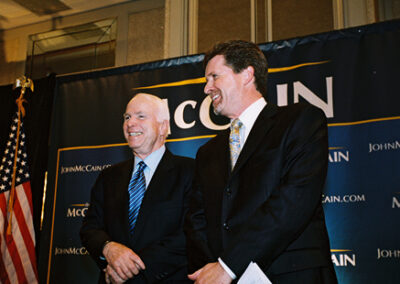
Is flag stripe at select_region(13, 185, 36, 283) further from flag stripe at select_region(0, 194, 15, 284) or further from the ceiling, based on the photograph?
the ceiling

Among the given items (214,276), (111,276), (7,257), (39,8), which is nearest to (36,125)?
(7,257)

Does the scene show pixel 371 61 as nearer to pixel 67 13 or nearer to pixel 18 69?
pixel 67 13

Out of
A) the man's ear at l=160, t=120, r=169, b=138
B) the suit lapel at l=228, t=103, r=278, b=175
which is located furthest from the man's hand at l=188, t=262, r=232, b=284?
the man's ear at l=160, t=120, r=169, b=138

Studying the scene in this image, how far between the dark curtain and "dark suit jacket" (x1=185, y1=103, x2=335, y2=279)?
2590 millimetres

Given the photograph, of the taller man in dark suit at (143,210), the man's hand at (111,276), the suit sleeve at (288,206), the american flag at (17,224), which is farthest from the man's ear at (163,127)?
the american flag at (17,224)

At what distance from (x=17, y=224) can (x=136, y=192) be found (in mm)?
1905

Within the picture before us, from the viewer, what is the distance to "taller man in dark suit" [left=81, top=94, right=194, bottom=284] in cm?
204

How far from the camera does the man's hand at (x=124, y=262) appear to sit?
1990mm

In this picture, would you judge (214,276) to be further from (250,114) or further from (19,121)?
(19,121)

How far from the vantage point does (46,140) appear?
4082 mm

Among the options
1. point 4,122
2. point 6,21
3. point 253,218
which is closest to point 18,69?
point 6,21

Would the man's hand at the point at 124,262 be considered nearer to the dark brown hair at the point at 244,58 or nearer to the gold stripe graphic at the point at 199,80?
the dark brown hair at the point at 244,58

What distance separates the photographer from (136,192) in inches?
90.0

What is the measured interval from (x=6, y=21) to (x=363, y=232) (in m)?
5.23
